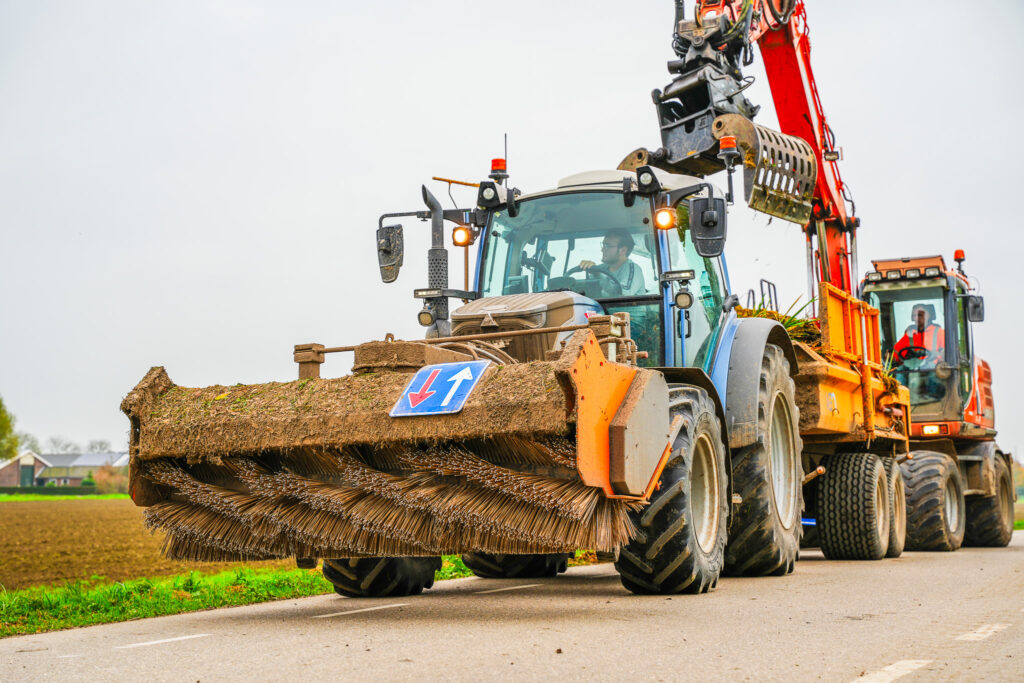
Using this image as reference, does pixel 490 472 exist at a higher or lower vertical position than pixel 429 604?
higher

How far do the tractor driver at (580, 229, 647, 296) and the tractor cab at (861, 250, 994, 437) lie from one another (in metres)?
8.67

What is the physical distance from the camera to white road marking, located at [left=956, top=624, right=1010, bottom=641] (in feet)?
19.7

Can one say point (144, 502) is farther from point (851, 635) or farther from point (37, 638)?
point (851, 635)

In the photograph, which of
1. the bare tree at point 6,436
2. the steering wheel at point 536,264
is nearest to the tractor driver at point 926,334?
the steering wheel at point 536,264

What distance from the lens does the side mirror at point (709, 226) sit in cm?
791

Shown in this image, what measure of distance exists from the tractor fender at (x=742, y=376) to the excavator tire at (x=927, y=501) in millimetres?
5662

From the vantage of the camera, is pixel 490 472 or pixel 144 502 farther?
pixel 144 502

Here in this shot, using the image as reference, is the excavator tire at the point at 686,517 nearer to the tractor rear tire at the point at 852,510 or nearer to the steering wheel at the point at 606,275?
the steering wheel at the point at 606,275

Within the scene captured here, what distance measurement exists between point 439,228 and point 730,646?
4453 millimetres

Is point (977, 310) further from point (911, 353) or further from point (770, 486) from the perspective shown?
point (770, 486)

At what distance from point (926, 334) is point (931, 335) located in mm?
68

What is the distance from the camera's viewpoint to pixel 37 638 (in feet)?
22.1

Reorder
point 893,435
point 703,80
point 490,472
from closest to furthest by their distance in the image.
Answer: point 490,472 → point 703,80 → point 893,435

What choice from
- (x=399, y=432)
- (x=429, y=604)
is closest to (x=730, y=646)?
(x=399, y=432)
